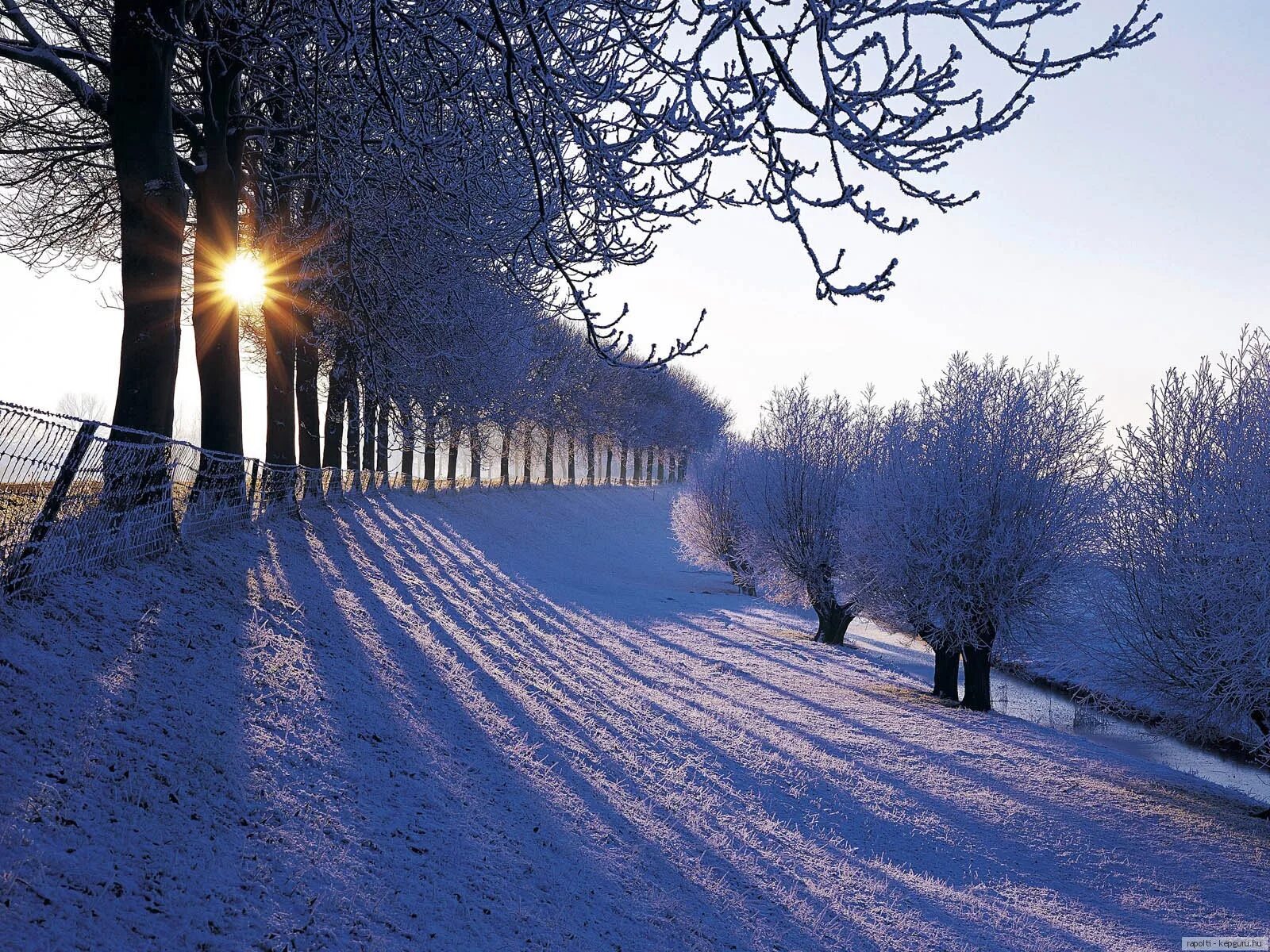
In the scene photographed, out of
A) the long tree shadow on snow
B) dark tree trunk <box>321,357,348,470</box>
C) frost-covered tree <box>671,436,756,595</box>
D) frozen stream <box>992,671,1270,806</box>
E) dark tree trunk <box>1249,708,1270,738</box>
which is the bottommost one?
frozen stream <box>992,671,1270,806</box>

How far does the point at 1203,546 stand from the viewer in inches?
533

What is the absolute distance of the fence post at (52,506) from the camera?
269 inches

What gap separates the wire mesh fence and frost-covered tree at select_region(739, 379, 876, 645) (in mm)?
18017

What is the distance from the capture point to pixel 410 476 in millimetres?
35000

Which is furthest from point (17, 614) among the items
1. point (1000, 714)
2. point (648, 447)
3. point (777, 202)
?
point (648, 447)

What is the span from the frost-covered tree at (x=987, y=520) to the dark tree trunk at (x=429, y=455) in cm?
1687

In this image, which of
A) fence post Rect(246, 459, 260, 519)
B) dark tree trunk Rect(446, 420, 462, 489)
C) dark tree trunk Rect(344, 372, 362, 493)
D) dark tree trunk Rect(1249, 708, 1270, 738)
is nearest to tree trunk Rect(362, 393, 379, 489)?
dark tree trunk Rect(344, 372, 362, 493)

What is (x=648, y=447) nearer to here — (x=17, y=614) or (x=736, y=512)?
(x=736, y=512)

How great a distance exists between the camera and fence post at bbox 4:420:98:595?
6824 mm

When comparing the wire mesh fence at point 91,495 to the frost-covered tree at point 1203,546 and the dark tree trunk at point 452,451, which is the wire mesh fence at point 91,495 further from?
the dark tree trunk at point 452,451

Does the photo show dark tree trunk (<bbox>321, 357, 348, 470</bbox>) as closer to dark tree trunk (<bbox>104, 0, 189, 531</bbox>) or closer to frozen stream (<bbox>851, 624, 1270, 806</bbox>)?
dark tree trunk (<bbox>104, 0, 189, 531</bbox>)

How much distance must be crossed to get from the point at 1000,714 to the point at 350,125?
1677cm

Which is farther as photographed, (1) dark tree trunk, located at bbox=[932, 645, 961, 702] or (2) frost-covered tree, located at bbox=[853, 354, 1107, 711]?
(1) dark tree trunk, located at bbox=[932, 645, 961, 702]

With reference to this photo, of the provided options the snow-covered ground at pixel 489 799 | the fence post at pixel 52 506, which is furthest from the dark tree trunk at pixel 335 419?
the fence post at pixel 52 506
